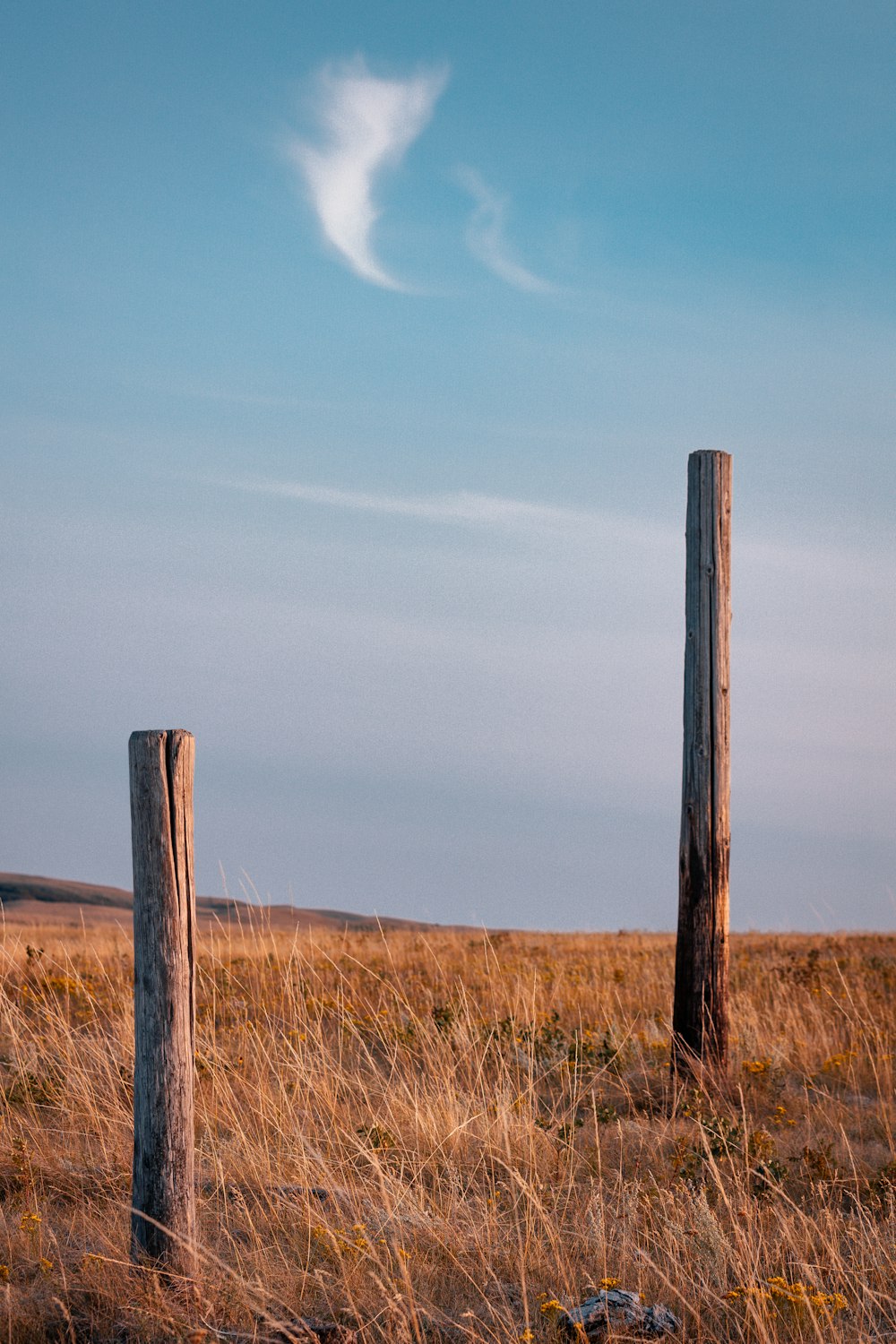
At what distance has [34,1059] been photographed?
6992mm

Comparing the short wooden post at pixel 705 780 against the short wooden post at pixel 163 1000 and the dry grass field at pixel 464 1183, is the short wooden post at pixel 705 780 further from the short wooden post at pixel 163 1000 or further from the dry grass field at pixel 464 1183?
the short wooden post at pixel 163 1000

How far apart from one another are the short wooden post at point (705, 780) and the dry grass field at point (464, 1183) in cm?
47

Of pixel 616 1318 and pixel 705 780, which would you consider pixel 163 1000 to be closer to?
pixel 616 1318

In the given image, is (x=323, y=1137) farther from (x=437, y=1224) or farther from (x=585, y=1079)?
(x=585, y=1079)

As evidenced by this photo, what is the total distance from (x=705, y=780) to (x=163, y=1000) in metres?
4.83

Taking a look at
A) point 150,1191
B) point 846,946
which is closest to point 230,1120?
point 150,1191

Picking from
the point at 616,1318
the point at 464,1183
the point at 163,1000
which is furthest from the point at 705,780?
the point at 163,1000

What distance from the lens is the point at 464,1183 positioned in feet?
17.7

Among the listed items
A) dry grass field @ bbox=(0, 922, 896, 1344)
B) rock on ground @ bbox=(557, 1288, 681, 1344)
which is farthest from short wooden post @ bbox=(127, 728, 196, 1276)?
rock on ground @ bbox=(557, 1288, 681, 1344)

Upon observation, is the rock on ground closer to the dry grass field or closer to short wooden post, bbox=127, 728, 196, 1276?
the dry grass field

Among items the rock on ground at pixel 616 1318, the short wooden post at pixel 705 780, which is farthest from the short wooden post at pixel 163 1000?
the short wooden post at pixel 705 780

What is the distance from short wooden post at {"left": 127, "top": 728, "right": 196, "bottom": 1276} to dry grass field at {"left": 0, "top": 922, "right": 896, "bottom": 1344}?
22 centimetres

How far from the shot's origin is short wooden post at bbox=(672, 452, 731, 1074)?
306 inches

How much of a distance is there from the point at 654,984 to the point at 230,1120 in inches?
249
